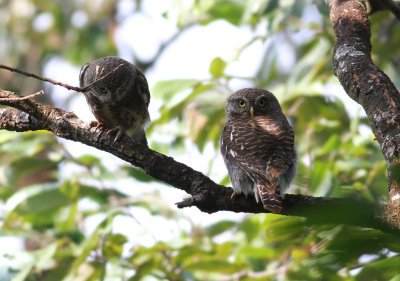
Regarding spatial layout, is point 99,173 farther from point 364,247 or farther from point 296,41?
point 296,41

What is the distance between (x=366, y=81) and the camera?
2447 millimetres

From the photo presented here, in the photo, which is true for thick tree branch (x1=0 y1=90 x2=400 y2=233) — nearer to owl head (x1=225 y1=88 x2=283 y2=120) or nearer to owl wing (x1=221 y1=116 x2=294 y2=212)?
owl wing (x1=221 y1=116 x2=294 y2=212)

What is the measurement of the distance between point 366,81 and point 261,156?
4.13 ft

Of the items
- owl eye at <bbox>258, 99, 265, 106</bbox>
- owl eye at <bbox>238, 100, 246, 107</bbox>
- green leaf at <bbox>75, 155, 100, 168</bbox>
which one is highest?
owl eye at <bbox>238, 100, 246, 107</bbox>

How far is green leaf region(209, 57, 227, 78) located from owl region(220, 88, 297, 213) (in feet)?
1.79

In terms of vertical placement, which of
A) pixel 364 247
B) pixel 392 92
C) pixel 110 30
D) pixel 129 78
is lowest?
pixel 364 247

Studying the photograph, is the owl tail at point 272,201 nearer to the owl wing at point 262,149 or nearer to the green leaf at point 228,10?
the owl wing at point 262,149

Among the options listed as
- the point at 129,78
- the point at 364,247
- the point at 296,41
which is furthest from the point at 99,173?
the point at 296,41

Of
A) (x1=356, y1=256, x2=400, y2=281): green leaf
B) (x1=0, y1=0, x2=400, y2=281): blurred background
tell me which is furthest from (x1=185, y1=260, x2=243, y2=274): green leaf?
(x1=356, y1=256, x2=400, y2=281): green leaf

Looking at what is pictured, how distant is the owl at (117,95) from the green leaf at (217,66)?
61 centimetres

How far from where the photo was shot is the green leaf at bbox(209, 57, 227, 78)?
15.8 ft

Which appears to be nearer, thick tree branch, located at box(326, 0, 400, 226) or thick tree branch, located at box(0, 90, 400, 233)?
thick tree branch, located at box(326, 0, 400, 226)

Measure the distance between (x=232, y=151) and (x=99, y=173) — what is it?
5.61 feet

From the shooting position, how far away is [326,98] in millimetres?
5582
